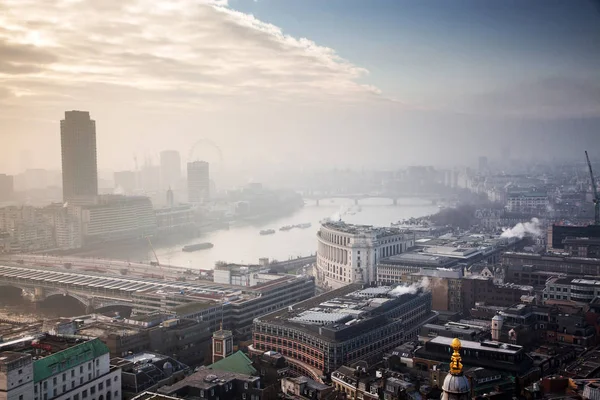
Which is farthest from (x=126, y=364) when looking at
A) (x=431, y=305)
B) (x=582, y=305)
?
(x=582, y=305)

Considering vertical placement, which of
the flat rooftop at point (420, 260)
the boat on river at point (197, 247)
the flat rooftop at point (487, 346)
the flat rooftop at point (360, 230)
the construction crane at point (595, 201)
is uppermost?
the construction crane at point (595, 201)

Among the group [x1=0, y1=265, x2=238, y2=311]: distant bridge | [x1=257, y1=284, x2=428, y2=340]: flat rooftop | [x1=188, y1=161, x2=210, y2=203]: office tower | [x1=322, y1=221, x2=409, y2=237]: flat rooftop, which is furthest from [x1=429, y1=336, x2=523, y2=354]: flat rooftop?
[x1=188, y1=161, x2=210, y2=203]: office tower

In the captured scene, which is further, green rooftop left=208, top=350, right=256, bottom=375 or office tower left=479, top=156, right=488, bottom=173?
office tower left=479, top=156, right=488, bottom=173

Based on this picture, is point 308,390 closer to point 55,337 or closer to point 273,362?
point 273,362

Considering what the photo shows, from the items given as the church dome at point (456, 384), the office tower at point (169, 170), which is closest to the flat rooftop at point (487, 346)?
the church dome at point (456, 384)

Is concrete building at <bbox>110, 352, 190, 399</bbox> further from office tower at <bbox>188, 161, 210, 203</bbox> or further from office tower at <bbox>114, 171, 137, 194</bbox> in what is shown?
office tower at <bbox>114, 171, 137, 194</bbox>

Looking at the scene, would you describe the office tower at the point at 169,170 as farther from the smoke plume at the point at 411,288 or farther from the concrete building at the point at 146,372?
the concrete building at the point at 146,372
